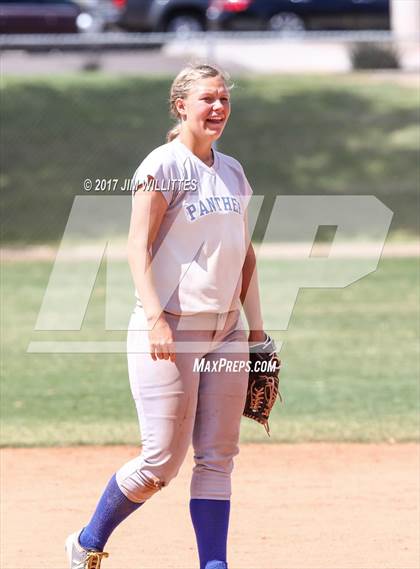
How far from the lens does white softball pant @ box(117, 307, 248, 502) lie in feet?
14.8

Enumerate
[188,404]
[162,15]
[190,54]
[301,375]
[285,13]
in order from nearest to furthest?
1. [188,404]
2. [301,375]
3. [190,54]
4. [285,13]
5. [162,15]

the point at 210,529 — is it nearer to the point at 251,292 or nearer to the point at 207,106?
the point at 251,292

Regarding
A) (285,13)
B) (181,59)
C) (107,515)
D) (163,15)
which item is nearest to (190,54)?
(181,59)

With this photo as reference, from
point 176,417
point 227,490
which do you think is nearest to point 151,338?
point 176,417

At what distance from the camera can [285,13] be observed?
2422 centimetres

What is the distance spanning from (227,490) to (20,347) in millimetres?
6482

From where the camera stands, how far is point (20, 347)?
1085cm

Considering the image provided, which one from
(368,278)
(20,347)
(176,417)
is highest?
(176,417)

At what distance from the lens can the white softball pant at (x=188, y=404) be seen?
452 cm

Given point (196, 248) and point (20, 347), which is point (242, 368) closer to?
point (196, 248)

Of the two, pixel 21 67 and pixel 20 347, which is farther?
pixel 21 67

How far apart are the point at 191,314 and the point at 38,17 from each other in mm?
19822

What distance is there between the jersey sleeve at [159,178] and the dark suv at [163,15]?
68.1ft

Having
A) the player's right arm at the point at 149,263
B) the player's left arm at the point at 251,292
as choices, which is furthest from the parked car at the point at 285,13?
the player's right arm at the point at 149,263
